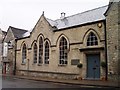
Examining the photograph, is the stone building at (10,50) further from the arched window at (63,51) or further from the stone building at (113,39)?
the stone building at (113,39)

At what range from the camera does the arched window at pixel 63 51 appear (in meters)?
23.1

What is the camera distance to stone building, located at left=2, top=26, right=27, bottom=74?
31.7 m

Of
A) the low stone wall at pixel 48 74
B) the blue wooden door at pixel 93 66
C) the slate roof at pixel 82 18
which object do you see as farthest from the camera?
the slate roof at pixel 82 18

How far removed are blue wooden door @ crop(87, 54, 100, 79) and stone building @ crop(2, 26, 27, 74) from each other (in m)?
14.5

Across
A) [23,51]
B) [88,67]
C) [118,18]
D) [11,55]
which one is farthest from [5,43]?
[118,18]

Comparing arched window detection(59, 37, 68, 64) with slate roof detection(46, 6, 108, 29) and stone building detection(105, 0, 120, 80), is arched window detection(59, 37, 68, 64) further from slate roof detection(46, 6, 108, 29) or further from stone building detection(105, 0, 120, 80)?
stone building detection(105, 0, 120, 80)

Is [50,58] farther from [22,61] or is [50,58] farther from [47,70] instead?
[22,61]

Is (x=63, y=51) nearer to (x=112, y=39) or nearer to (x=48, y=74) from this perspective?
(x=48, y=74)

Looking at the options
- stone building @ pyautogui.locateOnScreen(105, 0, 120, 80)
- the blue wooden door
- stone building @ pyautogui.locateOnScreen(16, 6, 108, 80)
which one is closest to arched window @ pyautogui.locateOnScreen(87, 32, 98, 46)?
stone building @ pyautogui.locateOnScreen(16, 6, 108, 80)

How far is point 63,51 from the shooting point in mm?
23453

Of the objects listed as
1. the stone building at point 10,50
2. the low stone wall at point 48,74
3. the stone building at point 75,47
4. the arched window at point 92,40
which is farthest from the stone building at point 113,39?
the stone building at point 10,50

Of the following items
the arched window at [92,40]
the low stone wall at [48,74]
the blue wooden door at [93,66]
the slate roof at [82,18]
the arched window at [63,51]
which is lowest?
the low stone wall at [48,74]

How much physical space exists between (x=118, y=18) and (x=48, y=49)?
10.3m

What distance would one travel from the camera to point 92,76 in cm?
2022
